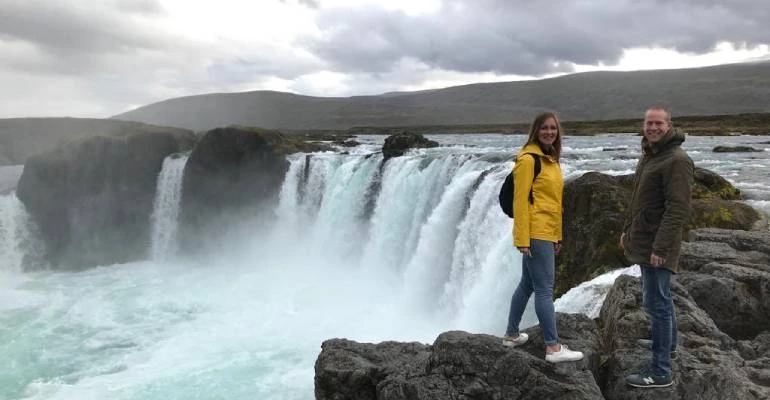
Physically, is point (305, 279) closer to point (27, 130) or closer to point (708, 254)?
point (708, 254)

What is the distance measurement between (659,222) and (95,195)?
34.8 metres

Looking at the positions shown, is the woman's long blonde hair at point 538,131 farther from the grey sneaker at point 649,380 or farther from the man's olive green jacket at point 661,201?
the grey sneaker at point 649,380

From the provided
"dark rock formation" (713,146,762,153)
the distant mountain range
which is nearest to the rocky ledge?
"dark rock formation" (713,146,762,153)

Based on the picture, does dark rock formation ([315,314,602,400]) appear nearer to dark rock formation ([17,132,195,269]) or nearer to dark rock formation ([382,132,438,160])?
dark rock formation ([382,132,438,160])

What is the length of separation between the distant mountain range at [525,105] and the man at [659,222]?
14372cm

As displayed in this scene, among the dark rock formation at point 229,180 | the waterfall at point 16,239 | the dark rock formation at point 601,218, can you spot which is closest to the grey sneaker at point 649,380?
the dark rock formation at point 601,218

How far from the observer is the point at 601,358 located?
6438 millimetres

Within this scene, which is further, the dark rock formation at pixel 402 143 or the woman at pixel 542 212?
the dark rock formation at pixel 402 143

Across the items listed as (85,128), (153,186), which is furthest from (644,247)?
(85,128)

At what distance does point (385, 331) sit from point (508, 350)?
1236cm

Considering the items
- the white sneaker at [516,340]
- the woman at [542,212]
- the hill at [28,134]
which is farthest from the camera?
the hill at [28,134]

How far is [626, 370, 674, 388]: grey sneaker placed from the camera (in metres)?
5.60

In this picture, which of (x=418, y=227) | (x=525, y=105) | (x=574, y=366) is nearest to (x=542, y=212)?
(x=574, y=366)

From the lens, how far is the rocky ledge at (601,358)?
227 inches
